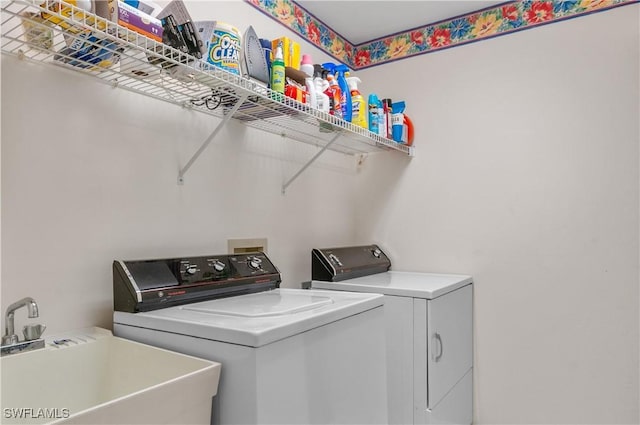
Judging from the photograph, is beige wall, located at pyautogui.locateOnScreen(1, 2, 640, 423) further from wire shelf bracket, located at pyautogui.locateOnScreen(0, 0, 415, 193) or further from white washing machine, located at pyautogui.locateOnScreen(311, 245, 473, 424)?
white washing machine, located at pyautogui.locateOnScreen(311, 245, 473, 424)

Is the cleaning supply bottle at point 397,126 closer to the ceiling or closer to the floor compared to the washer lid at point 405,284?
closer to the ceiling

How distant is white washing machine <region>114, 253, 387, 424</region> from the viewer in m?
1.11

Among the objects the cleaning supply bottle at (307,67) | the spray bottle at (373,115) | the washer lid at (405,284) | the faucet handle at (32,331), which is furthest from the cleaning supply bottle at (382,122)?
the faucet handle at (32,331)

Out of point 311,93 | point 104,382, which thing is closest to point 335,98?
point 311,93

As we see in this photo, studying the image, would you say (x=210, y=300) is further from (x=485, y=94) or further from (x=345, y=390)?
(x=485, y=94)

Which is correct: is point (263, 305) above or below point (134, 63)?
below

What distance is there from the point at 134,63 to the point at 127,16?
0.22 m

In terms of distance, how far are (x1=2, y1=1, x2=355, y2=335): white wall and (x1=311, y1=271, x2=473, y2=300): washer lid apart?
41cm

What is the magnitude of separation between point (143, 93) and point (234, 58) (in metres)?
0.36

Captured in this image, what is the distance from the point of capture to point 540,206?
2373 mm

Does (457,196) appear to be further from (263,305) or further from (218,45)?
(218,45)

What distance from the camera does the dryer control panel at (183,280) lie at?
4.52 feet

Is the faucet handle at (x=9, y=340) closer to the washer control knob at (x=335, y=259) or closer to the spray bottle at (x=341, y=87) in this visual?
the washer control knob at (x=335, y=259)

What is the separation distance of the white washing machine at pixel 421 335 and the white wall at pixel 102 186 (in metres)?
0.43
